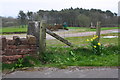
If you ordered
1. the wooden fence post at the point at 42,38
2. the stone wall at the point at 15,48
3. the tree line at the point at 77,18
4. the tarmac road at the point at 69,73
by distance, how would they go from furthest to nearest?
1. the tree line at the point at 77,18
2. the wooden fence post at the point at 42,38
3. the stone wall at the point at 15,48
4. the tarmac road at the point at 69,73

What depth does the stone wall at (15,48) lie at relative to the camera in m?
5.42

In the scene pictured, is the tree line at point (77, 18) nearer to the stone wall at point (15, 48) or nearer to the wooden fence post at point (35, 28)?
the wooden fence post at point (35, 28)

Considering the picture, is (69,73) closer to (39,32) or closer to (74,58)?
(74,58)

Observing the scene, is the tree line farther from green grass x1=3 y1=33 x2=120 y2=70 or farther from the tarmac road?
the tarmac road

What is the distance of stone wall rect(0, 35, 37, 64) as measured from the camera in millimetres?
5422

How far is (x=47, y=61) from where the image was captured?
5879 mm

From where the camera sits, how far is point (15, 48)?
18.2 ft

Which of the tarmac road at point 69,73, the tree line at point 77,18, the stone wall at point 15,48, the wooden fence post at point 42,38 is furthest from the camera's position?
the tree line at point 77,18

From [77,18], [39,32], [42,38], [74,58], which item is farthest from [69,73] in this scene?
[77,18]

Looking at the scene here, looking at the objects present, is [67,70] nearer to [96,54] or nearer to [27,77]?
[27,77]

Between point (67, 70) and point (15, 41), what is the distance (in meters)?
1.86

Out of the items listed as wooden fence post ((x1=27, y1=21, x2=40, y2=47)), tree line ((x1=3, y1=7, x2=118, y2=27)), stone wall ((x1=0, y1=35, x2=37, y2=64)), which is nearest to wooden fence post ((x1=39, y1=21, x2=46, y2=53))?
wooden fence post ((x1=27, y1=21, x2=40, y2=47))

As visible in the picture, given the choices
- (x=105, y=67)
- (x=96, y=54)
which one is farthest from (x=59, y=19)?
(x=105, y=67)

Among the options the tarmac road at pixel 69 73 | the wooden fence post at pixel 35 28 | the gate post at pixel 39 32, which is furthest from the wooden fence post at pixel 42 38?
the tarmac road at pixel 69 73
